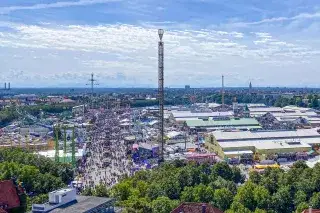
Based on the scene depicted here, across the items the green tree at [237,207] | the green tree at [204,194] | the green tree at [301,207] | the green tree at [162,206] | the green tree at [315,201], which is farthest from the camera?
the green tree at [204,194]

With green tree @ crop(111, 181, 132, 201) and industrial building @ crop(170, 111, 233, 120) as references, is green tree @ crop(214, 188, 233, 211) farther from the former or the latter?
industrial building @ crop(170, 111, 233, 120)

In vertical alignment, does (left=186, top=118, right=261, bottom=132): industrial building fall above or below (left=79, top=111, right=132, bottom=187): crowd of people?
above

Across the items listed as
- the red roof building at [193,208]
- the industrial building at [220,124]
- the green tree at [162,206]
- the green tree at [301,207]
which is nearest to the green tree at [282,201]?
the green tree at [301,207]

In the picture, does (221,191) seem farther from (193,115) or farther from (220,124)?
(193,115)

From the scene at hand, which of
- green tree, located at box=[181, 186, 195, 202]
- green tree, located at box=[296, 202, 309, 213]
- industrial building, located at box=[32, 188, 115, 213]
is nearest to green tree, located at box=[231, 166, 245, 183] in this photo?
green tree, located at box=[181, 186, 195, 202]

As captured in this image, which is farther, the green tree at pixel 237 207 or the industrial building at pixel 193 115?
the industrial building at pixel 193 115

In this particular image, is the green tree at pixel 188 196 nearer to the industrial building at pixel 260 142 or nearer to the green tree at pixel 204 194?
the green tree at pixel 204 194

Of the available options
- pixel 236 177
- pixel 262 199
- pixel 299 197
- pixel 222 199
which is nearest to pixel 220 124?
pixel 236 177
